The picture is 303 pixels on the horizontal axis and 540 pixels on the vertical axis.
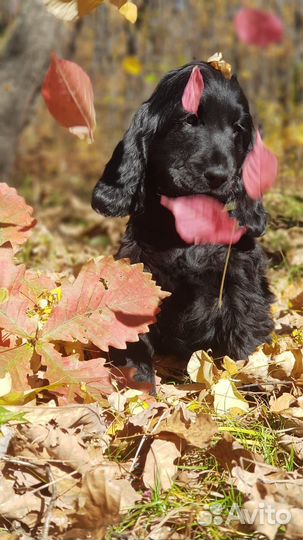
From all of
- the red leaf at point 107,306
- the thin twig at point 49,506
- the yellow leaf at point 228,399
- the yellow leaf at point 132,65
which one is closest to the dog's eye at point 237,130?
the red leaf at point 107,306

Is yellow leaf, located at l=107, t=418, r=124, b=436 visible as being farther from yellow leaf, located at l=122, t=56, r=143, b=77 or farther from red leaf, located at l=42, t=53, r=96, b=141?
yellow leaf, located at l=122, t=56, r=143, b=77

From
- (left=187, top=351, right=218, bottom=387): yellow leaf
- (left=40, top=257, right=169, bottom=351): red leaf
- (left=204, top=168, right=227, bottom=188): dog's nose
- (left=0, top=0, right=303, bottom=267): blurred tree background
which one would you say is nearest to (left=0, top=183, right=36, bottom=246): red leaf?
(left=40, top=257, right=169, bottom=351): red leaf

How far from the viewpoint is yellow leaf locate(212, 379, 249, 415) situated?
2.16 m

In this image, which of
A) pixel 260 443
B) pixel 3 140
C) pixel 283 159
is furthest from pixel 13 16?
pixel 260 443

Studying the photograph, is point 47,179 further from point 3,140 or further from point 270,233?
point 270,233

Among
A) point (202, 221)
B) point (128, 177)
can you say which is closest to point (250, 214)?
point (202, 221)

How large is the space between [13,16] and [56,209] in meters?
1.84

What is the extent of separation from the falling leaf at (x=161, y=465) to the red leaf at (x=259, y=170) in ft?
3.07

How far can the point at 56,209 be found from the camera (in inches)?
247

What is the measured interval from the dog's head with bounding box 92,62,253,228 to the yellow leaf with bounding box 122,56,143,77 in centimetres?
556

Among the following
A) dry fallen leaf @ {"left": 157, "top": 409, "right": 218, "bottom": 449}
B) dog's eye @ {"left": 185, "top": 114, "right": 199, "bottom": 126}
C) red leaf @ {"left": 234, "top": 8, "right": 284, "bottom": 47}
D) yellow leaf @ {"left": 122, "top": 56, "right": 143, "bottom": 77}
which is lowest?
yellow leaf @ {"left": 122, "top": 56, "right": 143, "bottom": 77}

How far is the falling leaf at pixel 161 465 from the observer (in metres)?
1.74

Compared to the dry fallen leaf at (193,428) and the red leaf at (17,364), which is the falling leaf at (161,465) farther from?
the red leaf at (17,364)

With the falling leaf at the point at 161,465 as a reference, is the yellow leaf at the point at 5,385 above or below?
above
